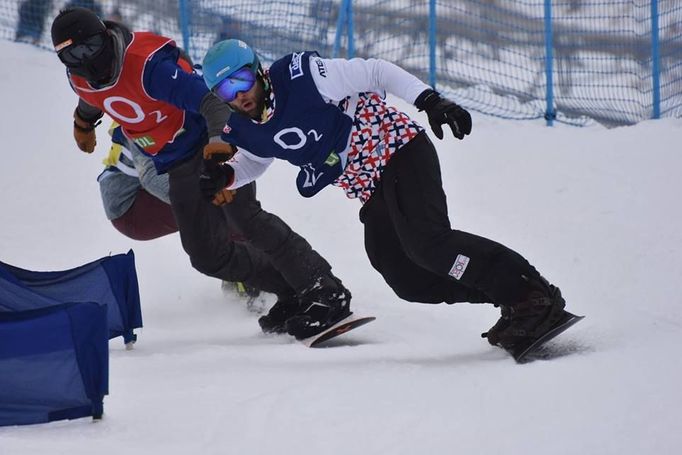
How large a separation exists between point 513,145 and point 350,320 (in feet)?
11.9

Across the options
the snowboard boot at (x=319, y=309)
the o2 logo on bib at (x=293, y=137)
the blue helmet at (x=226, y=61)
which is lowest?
the snowboard boot at (x=319, y=309)

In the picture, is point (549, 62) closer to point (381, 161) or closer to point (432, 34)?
point (432, 34)

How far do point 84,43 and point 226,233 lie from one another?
1.16m

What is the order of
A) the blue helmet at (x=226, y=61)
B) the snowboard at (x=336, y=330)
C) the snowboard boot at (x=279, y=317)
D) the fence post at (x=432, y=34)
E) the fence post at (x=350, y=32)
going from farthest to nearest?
the fence post at (x=350, y=32)
the fence post at (x=432, y=34)
the snowboard boot at (x=279, y=317)
the snowboard at (x=336, y=330)
the blue helmet at (x=226, y=61)

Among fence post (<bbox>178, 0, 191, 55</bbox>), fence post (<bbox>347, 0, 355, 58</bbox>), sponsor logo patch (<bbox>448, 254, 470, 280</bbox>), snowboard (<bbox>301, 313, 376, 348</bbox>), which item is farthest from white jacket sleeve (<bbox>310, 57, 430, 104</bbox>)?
fence post (<bbox>178, 0, 191, 55</bbox>)

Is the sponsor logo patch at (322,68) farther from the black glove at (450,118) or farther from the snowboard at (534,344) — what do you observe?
the snowboard at (534,344)

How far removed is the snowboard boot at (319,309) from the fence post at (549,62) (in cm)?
440

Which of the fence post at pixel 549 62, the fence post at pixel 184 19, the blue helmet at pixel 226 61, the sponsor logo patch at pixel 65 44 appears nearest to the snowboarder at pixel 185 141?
the sponsor logo patch at pixel 65 44

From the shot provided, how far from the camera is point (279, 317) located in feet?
17.2

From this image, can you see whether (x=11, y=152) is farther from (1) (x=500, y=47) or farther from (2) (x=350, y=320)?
(2) (x=350, y=320)

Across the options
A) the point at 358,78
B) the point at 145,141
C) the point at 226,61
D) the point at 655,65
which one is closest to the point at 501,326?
the point at 358,78

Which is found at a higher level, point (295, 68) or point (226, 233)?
point (295, 68)

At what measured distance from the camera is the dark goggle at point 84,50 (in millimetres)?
4734

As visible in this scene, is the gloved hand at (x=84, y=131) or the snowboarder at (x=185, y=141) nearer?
the snowboarder at (x=185, y=141)
